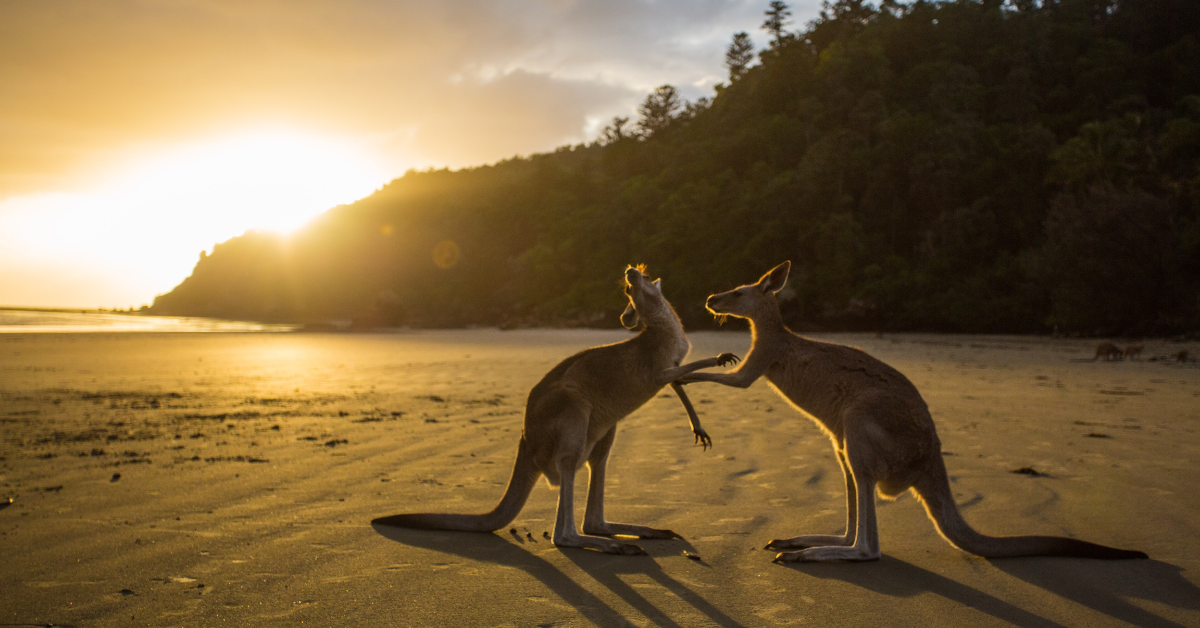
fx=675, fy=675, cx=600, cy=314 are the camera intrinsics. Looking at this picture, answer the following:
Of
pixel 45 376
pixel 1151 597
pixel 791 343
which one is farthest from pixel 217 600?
pixel 45 376

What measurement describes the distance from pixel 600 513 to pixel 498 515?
1.88 ft

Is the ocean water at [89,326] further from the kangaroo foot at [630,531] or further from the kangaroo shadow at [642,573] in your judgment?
the kangaroo shadow at [642,573]

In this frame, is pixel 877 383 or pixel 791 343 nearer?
pixel 877 383

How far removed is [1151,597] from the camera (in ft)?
9.01

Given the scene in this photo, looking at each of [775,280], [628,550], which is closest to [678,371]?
[775,280]

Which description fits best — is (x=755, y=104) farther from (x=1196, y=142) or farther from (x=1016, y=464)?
(x=1016, y=464)

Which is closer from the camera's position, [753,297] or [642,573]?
[642,573]

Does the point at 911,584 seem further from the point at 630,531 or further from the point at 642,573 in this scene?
the point at 630,531

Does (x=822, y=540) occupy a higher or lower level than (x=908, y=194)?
lower

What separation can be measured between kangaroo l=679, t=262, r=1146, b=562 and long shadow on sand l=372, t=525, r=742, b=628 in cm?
60

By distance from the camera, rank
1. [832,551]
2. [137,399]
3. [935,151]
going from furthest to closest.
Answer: [935,151] → [137,399] → [832,551]

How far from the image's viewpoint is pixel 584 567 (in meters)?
3.22

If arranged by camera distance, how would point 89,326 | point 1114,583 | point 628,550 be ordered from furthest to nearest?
point 89,326, point 628,550, point 1114,583

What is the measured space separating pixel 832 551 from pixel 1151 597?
123cm
